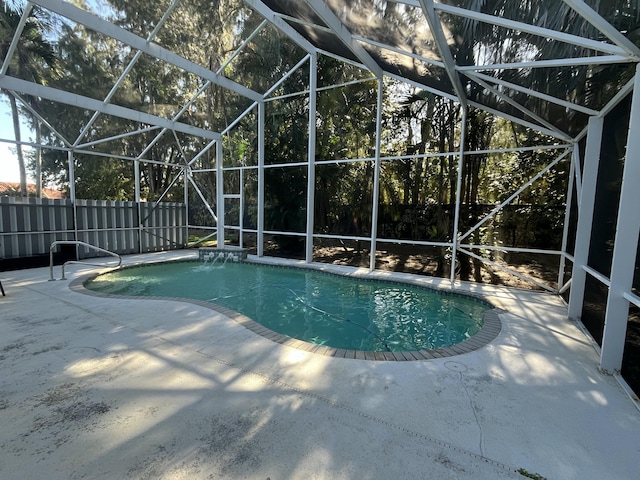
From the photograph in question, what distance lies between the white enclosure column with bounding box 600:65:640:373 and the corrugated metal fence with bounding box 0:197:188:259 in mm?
10507

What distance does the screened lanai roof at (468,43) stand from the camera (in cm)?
273

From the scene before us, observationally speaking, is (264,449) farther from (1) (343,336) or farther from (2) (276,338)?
(1) (343,336)

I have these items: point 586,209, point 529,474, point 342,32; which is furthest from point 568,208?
point 529,474

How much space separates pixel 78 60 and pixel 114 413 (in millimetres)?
7182

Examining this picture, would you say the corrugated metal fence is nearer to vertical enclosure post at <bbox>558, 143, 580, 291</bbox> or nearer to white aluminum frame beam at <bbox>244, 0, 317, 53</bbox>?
white aluminum frame beam at <bbox>244, 0, 317, 53</bbox>

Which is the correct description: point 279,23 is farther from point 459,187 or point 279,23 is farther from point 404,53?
point 459,187

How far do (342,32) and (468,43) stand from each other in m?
2.29

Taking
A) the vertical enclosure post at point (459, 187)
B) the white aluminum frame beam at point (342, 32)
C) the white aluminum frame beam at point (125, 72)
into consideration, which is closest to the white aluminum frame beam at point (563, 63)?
the white aluminum frame beam at point (342, 32)

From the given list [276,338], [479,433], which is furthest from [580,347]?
[276,338]

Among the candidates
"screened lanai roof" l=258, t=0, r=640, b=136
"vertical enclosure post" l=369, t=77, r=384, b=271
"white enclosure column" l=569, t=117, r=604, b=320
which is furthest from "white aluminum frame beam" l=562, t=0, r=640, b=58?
"vertical enclosure post" l=369, t=77, r=384, b=271

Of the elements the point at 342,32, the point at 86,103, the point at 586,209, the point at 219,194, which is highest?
the point at 342,32

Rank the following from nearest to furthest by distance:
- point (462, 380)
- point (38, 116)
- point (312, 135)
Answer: point (462, 380), point (38, 116), point (312, 135)

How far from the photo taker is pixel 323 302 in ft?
19.1

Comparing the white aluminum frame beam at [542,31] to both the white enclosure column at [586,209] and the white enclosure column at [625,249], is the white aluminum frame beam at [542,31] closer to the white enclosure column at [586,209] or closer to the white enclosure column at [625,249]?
the white enclosure column at [625,249]
